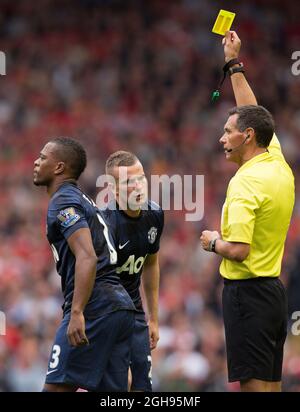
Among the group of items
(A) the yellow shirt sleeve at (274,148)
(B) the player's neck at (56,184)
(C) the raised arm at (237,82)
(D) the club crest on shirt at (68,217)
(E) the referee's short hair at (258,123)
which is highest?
(C) the raised arm at (237,82)

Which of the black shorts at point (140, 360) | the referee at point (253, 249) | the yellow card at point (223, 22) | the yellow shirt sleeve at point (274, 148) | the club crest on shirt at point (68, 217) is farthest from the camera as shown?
the black shorts at point (140, 360)

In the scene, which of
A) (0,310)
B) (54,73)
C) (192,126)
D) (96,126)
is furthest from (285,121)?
(0,310)

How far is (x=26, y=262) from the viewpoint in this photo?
13242mm

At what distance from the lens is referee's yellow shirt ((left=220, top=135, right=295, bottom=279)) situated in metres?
5.84

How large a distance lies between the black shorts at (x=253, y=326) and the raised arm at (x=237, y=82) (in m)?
1.20

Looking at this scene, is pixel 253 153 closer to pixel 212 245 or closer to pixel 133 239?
pixel 212 245

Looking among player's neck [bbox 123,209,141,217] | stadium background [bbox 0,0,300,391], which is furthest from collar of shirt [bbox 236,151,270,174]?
stadium background [bbox 0,0,300,391]

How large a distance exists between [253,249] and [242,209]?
29 cm

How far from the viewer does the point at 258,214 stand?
5.95m

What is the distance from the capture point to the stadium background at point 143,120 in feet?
37.7

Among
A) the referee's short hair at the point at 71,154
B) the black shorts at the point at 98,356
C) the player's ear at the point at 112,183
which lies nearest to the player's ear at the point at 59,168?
the referee's short hair at the point at 71,154

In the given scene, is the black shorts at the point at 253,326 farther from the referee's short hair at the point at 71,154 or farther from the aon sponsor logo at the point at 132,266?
→ the referee's short hair at the point at 71,154

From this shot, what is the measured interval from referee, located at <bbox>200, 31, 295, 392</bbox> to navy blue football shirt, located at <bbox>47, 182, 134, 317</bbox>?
1.81ft

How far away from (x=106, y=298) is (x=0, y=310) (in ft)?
19.9
